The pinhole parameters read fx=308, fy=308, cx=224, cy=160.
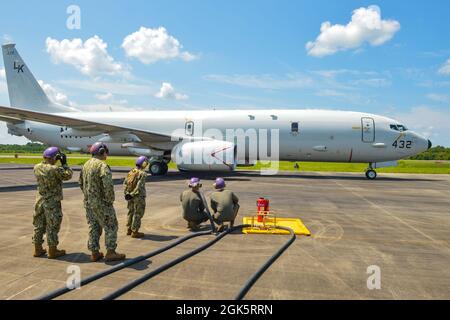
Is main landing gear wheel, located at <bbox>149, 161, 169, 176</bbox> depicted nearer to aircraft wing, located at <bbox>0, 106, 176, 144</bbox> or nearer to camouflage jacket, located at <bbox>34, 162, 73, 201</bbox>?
aircraft wing, located at <bbox>0, 106, 176, 144</bbox>

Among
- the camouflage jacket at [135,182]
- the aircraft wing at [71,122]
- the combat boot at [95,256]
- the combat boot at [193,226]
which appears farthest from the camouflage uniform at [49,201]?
the aircraft wing at [71,122]

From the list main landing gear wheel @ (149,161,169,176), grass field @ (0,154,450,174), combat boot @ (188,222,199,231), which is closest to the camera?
combat boot @ (188,222,199,231)

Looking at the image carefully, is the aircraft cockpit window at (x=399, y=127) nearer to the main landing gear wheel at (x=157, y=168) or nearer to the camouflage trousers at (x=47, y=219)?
the main landing gear wheel at (x=157, y=168)

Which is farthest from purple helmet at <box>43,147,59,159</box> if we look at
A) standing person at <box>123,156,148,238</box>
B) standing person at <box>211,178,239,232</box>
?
standing person at <box>211,178,239,232</box>

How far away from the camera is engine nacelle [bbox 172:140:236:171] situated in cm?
1834

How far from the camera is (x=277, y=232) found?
296 inches

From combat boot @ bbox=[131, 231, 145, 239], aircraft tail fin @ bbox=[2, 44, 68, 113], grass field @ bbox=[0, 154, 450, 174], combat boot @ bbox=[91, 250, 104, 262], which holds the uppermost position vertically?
aircraft tail fin @ bbox=[2, 44, 68, 113]

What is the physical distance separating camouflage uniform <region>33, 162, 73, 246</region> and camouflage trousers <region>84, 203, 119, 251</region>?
66 centimetres

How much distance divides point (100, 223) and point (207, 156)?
43.5 ft

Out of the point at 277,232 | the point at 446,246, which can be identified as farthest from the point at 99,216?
the point at 446,246

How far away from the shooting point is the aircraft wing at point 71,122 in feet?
51.8

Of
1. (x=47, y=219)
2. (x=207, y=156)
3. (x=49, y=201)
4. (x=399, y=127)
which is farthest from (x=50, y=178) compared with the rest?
(x=399, y=127)

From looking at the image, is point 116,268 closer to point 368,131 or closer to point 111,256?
point 111,256
